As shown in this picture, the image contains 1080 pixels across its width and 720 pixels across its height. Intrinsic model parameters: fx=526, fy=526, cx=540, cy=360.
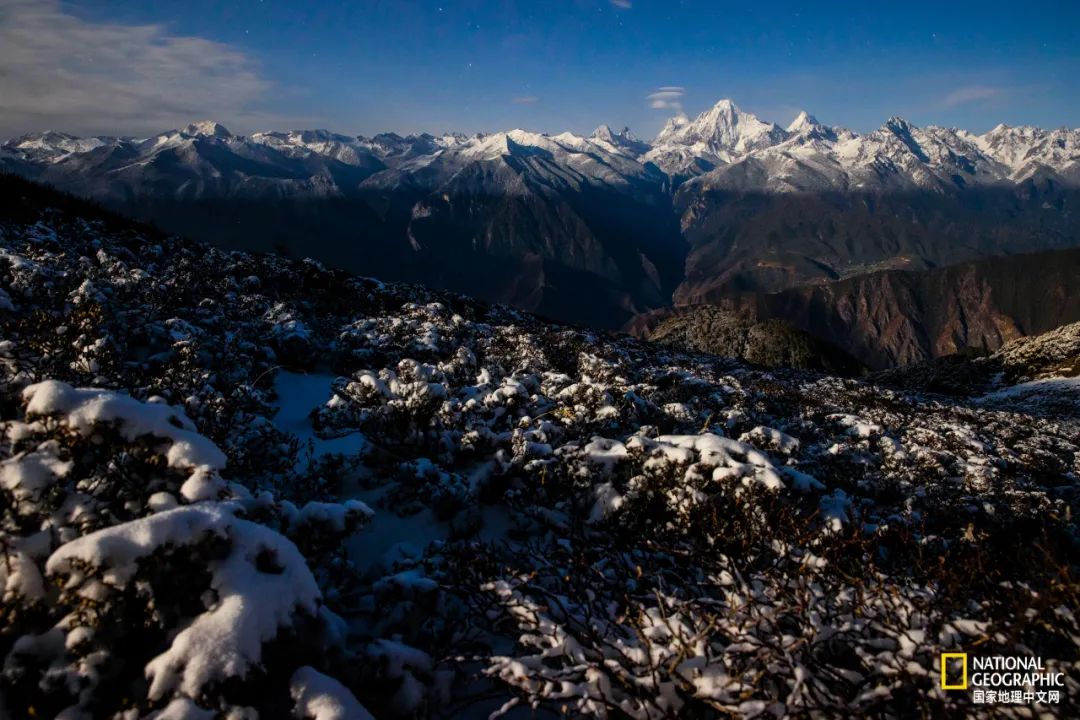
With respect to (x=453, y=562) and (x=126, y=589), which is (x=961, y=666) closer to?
(x=453, y=562)

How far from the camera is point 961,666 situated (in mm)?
3150

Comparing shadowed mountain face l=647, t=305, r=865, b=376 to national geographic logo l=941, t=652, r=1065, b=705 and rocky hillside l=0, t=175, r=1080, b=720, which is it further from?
national geographic logo l=941, t=652, r=1065, b=705

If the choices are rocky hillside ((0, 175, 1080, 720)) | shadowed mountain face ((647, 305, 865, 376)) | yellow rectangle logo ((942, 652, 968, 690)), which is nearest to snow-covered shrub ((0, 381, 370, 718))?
rocky hillside ((0, 175, 1080, 720))

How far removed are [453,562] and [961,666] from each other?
13.2 feet

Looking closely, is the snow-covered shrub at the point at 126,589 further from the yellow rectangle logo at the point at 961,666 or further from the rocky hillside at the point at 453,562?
the yellow rectangle logo at the point at 961,666

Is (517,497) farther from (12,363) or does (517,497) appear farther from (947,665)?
(12,363)

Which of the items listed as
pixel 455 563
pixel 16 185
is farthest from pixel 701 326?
pixel 455 563

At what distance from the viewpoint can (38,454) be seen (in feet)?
11.6

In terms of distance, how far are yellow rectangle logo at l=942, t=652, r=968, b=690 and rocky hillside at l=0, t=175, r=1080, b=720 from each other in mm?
55

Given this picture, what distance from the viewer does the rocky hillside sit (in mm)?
2900

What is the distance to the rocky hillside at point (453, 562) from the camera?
290 cm

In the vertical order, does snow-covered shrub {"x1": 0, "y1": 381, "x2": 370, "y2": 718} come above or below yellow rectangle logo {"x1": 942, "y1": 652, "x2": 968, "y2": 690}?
above

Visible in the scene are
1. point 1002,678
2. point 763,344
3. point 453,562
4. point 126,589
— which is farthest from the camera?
point 763,344

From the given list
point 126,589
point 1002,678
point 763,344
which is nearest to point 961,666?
point 1002,678
